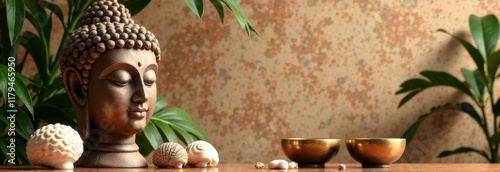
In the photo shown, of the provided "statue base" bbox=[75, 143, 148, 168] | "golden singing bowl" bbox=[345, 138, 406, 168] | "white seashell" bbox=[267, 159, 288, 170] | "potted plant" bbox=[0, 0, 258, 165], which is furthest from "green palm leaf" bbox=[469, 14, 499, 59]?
"statue base" bbox=[75, 143, 148, 168]

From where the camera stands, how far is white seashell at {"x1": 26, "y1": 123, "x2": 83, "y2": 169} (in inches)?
39.3

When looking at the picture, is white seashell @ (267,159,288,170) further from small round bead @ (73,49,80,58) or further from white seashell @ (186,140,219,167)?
small round bead @ (73,49,80,58)

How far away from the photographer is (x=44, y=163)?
102cm

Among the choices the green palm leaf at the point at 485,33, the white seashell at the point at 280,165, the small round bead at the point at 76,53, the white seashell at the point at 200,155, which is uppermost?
the green palm leaf at the point at 485,33

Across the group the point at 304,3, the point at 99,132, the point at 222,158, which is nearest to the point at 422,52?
the point at 304,3

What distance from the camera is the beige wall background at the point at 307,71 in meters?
2.59

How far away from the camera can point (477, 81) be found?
254 cm

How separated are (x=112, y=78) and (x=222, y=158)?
61.1 inches

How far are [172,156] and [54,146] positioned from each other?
18 centimetres

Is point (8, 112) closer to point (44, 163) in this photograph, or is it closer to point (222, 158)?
point (44, 163)

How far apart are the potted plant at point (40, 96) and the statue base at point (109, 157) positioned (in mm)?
232

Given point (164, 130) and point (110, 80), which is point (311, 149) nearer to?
point (110, 80)

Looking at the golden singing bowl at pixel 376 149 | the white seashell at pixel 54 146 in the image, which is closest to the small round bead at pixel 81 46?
the white seashell at pixel 54 146

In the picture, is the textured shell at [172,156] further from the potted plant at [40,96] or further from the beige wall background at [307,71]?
the beige wall background at [307,71]
